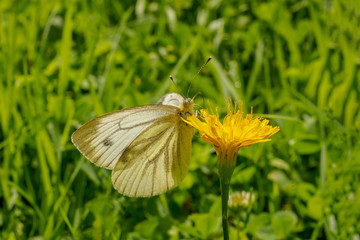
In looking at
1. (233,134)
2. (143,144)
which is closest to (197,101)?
(143,144)

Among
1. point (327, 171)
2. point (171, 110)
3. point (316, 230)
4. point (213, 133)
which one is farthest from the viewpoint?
point (327, 171)

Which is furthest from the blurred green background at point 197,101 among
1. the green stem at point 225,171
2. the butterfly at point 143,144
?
the green stem at point 225,171

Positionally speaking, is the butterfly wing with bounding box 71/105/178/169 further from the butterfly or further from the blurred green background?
the blurred green background

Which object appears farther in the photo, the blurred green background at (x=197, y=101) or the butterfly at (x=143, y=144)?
the blurred green background at (x=197, y=101)

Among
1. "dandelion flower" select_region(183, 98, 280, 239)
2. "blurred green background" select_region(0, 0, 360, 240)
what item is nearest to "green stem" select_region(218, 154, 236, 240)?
"dandelion flower" select_region(183, 98, 280, 239)

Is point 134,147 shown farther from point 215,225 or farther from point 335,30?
point 335,30

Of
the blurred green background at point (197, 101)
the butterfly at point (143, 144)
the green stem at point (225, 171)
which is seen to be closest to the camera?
the green stem at point (225, 171)

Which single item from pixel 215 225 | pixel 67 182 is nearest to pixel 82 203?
pixel 67 182

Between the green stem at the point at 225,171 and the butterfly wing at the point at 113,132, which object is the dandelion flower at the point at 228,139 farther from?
the butterfly wing at the point at 113,132
